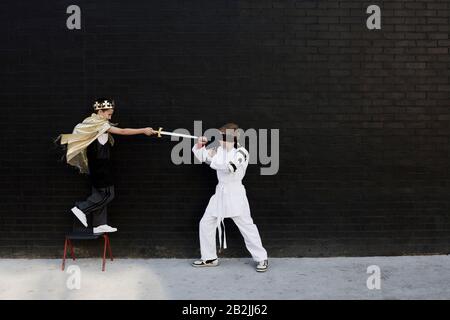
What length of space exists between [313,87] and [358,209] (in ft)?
5.44

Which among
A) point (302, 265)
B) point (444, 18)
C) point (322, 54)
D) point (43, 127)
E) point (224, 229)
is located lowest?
point (302, 265)

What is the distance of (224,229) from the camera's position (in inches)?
261

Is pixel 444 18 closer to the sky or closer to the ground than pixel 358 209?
closer to the sky

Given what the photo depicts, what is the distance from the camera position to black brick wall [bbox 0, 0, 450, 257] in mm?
6781

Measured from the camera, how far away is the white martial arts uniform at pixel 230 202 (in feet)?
20.2

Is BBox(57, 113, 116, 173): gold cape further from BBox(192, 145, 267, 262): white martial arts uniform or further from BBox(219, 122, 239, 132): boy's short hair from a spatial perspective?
BBox(219, 122, 239, 132): boy's short hair

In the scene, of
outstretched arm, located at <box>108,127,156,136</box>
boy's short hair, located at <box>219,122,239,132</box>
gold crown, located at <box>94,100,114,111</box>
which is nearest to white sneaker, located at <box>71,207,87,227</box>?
outstretched arm, located at <box>108,127,156,136</box>

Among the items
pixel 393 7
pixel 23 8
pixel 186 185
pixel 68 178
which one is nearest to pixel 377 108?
pixel 393 7

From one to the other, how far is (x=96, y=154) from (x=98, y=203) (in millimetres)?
601

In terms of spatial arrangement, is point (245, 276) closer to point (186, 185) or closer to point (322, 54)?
point (186, 185)

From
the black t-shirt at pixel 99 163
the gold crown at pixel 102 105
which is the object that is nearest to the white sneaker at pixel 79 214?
the black t-shirt at pixel 99 163

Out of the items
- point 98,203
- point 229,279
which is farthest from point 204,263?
point 98,203

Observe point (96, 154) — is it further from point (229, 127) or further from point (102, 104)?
point (229, 127)

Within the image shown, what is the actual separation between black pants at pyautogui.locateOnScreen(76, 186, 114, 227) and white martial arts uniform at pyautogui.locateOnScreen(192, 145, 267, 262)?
1204mm
